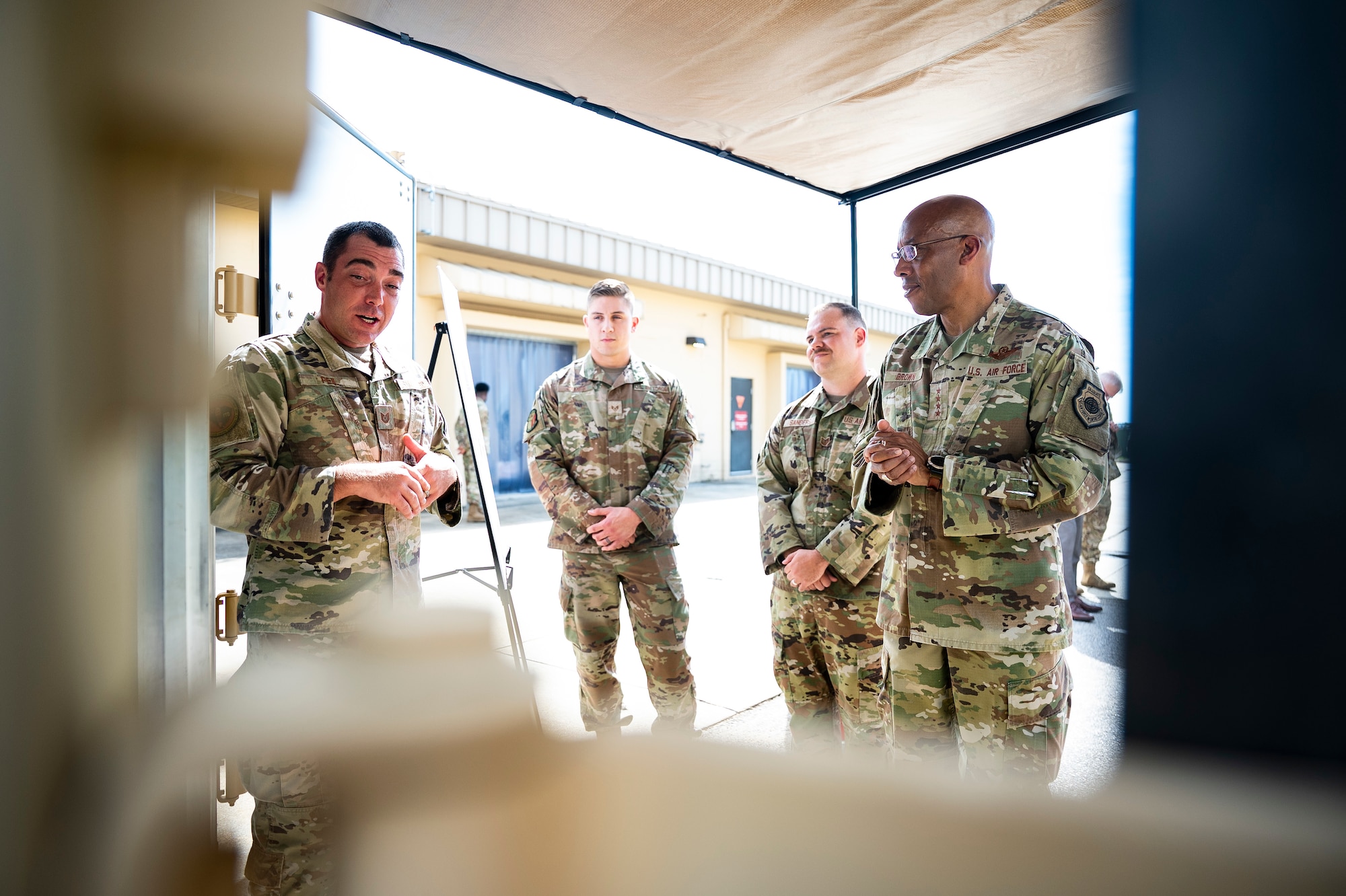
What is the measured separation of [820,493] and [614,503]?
2.69 feet

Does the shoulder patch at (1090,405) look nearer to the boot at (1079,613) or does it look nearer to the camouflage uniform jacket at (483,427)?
the boot at (1079,613)

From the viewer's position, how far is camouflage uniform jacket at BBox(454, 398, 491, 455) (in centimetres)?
830

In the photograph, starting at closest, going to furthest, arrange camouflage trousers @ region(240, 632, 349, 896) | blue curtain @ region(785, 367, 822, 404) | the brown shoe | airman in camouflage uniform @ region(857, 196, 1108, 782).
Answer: camouflage trousers @ region(240, 632, 349, 896)
airman in camouflage uniform @ region(857, 196, 1108, 782)
the brown shoe
blue curtain @ region(785, 367, 822, 404)

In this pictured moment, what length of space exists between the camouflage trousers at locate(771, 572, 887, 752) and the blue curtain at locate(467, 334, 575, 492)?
9037 mm

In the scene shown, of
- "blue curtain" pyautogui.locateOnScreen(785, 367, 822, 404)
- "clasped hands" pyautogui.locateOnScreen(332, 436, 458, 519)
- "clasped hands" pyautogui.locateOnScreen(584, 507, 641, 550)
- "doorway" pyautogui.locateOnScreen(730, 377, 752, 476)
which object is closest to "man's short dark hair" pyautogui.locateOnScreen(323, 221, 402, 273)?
"clasped hands" pyautogui.locateOnScreen(332, 436, 458, 519)

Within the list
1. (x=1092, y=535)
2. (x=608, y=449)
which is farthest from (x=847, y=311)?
(x=1092, y=535)

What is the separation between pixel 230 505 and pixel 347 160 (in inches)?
43.6

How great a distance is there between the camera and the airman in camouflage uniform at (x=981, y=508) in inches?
62.5

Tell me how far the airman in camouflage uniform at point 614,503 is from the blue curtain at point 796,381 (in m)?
14.0

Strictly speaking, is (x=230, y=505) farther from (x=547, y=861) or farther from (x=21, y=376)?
(x=547, y=861)

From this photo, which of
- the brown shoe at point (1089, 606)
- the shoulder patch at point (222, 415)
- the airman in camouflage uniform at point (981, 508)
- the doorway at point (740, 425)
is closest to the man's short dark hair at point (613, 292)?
the airman in camouflage uniform at point (981, 508)

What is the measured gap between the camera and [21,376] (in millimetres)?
721

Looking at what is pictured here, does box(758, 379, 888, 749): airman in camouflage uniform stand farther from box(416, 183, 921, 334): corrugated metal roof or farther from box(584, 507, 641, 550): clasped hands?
box(416, 183, 921, 334): corrugated metal roof

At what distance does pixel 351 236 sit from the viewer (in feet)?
5.51
